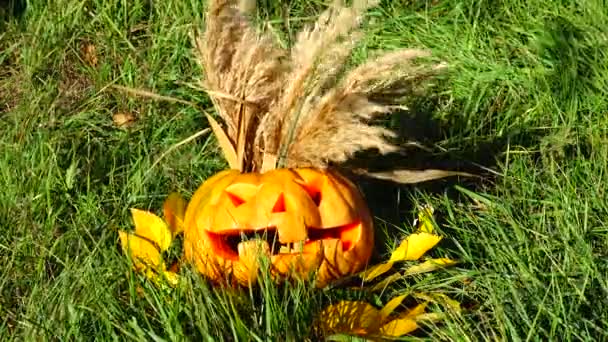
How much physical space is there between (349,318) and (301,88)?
555 mm

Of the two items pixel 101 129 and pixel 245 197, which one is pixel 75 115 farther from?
pixel 245 197

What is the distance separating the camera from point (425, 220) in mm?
2656

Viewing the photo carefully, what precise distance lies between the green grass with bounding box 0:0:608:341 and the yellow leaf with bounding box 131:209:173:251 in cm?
9

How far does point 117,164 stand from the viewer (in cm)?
311

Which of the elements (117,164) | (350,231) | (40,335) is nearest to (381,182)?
(350,231)

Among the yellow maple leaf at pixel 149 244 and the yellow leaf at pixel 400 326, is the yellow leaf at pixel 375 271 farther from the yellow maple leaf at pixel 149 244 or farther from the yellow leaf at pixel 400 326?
the yellow maple leaf at pixel 149 244

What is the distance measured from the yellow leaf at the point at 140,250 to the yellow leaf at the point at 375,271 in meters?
0.44

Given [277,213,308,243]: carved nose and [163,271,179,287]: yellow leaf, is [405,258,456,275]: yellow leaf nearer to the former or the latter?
[277,213,308,243]: carved nose

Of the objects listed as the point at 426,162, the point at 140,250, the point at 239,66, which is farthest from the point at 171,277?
the point at 426,162

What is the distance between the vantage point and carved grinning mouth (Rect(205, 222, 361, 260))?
2.40m

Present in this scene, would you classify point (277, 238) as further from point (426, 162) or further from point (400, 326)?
point (426, 162)

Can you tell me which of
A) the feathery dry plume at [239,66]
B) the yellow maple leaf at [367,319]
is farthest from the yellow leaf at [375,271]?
the feathery dry plume at [239,66]

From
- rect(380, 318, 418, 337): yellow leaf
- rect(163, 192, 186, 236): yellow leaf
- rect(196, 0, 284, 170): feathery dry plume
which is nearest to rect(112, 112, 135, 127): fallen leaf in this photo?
rect(163, 192, 186, 236): yellow leaf

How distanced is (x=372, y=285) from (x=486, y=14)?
1.39m
